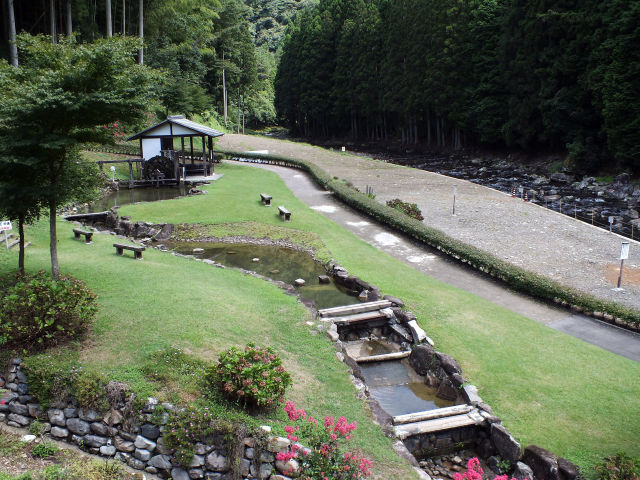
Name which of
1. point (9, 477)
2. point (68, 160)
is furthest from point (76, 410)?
point (68, 160)

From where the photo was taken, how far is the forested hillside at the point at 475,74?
38656 millimetres

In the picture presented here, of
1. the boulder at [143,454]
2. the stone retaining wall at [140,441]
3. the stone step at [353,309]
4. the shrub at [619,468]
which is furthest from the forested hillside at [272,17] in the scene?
the shrub at [619,468]

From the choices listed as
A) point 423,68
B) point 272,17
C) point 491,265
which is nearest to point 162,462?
point 491,265

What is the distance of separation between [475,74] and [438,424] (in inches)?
2145

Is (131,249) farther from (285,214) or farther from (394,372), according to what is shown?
(394,372)

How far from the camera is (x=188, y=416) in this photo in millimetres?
8727

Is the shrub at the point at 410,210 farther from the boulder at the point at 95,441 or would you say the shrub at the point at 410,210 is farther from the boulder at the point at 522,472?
the boulder at the point at 95,441

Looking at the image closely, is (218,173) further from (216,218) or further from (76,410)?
(76,410)

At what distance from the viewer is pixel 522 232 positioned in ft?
82.1

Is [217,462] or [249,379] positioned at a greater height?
[249,379]

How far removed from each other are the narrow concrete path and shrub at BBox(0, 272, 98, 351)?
41.0 feet

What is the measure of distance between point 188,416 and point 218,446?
29.0 inches

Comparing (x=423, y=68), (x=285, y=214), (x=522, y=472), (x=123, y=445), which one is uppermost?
(x=423, y=68)

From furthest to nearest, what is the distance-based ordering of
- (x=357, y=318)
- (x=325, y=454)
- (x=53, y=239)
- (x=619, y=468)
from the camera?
(x=357, y=318)
(x=53, y=239)
(x=619, y=468)
(x=325, y=454)
